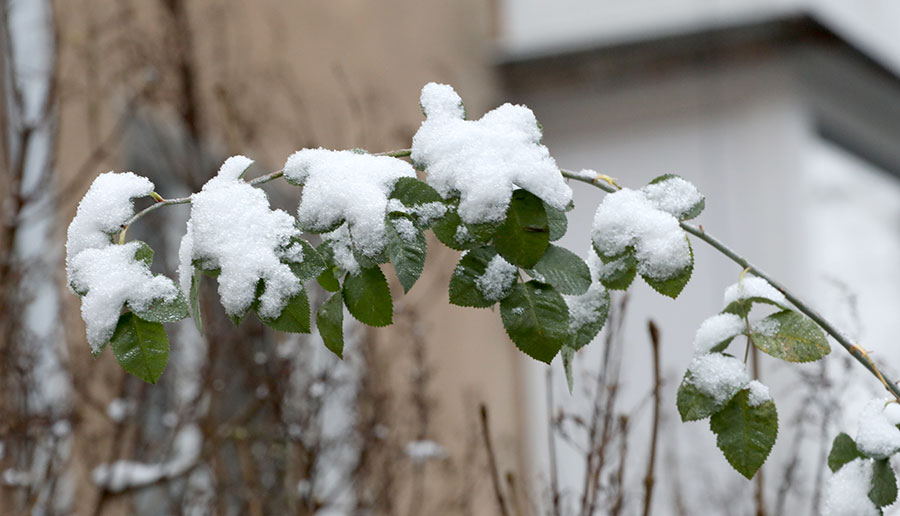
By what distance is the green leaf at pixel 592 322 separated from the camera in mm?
1218

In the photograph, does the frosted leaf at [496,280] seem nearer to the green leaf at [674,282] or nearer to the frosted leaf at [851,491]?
the green leaf at [674,282]

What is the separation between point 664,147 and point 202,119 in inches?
166

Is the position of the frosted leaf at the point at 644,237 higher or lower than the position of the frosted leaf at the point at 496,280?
higher

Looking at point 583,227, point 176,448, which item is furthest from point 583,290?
point 583,227

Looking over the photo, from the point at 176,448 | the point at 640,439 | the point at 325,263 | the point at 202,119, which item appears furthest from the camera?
the point at 640,439

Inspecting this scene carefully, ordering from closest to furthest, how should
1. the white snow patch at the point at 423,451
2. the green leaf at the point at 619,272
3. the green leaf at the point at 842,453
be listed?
the green leaf at the point at 619,272
the green leaf at the point at 842,453
the white snow patch at the point at 423,451

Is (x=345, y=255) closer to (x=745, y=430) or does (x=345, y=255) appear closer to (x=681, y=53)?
(x=745, y=430)

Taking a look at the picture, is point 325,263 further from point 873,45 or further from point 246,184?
point 873,45

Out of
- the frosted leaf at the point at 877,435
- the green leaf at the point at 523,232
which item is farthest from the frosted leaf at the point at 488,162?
the frosted leaf at the point at 877,435

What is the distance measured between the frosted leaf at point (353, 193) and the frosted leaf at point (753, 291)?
15.9 inches

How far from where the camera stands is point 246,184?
42.7 inches

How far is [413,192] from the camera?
106cm

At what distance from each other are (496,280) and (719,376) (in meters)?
0.27

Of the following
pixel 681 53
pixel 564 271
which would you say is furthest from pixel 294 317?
pixel 681 53
